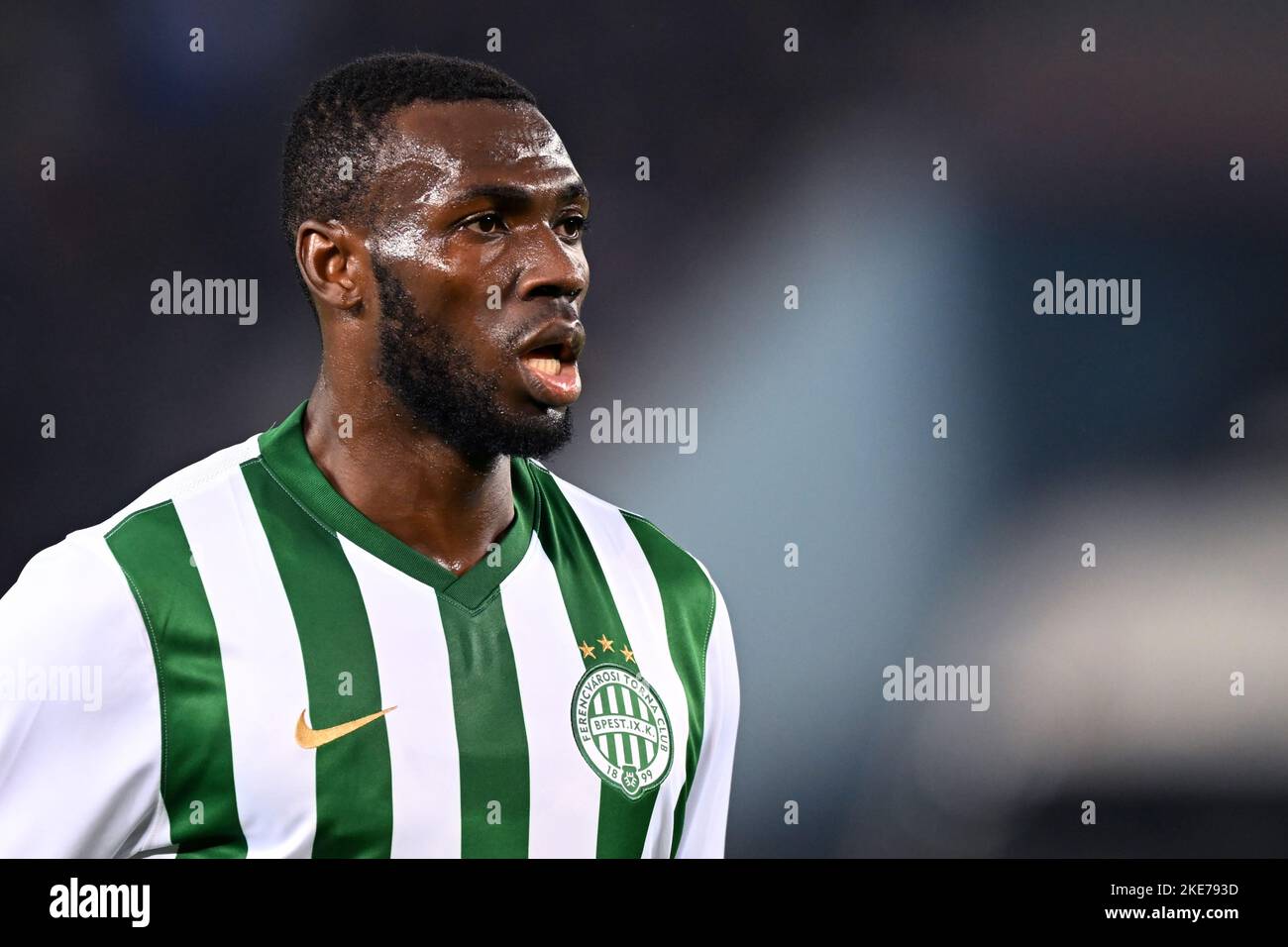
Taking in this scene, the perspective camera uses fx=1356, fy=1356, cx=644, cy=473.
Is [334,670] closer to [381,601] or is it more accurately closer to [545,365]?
[381,601]

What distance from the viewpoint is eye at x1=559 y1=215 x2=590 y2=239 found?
6.54 ft

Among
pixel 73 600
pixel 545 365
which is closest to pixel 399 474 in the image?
pixel 545 365

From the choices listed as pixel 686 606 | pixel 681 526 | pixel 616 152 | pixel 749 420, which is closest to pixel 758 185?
pixel 616 152

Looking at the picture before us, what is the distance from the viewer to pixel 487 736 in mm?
1921

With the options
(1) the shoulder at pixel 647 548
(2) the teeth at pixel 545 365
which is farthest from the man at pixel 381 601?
(1) the shoulder at pixel 647 548

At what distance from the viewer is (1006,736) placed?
2.47 metres

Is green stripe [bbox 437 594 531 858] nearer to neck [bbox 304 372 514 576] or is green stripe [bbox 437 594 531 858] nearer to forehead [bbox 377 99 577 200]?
neck [bbox 304 372 514 576]

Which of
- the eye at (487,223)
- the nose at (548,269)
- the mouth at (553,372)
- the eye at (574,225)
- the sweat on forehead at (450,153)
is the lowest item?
the mouth at (553,372)

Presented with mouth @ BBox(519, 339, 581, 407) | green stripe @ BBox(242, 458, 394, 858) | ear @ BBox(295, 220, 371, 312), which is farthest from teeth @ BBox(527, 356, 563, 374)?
green stripe @ BBox(242, 458, 394, 858)

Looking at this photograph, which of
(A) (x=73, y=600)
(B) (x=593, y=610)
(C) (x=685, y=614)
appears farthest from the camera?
(C) (x=685, y=614)

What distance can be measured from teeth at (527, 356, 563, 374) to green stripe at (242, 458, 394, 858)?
39cm

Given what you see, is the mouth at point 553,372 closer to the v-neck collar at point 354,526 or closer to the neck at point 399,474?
the neck at point 399,474

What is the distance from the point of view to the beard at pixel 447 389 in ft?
6.37

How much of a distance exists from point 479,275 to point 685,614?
2.16 feet
